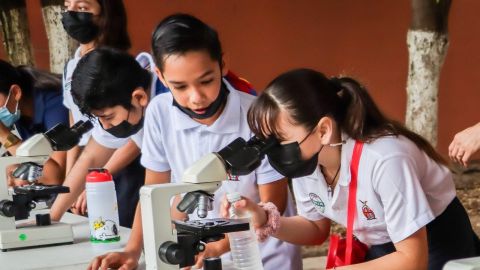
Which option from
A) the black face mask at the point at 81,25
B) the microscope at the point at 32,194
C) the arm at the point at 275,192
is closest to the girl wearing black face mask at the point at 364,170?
the arm at the point at 275,192

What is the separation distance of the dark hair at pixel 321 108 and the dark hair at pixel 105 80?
61 centimetres

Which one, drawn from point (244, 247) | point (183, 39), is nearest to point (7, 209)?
point (183, 39)

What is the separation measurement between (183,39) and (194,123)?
309 mm

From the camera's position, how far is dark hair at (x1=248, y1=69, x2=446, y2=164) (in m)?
2.42

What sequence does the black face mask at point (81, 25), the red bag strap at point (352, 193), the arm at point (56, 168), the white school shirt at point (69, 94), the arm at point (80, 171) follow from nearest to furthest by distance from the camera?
the red bag strap at point (352, 193) → the arm at point (80, 171) → the black face mask at point (81, 25) → the white school shirt at point (69, 94) → the arm at point (56, 168)

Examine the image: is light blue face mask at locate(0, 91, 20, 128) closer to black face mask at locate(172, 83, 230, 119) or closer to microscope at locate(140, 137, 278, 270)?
black face mask at locate(172, 83, 230, 119)

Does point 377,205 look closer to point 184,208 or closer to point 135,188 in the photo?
point 184,208

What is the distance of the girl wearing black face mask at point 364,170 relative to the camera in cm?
233

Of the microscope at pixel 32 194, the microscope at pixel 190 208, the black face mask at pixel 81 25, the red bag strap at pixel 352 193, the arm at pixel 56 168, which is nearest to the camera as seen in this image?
the microscope at pixel 190 208

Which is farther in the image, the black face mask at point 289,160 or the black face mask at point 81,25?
the black face mask at point 81,25

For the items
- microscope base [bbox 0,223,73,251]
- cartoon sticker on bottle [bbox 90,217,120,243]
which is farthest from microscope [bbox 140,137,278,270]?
microscope base [bbox 0,223,73,251]

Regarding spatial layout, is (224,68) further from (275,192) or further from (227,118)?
(275,192)

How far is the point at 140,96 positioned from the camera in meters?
3.00

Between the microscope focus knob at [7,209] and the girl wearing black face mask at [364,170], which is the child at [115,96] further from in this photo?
the girl wearing black face mask at [364,170]
